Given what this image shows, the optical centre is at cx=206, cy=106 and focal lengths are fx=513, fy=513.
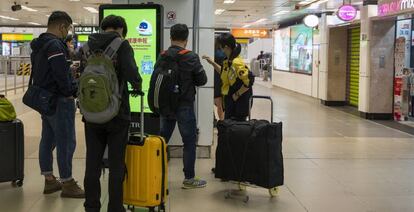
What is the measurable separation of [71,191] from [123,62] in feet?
5.16

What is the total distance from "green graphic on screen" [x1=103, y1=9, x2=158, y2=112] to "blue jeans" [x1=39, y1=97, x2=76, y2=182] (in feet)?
3.40

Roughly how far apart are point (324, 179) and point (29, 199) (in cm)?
299

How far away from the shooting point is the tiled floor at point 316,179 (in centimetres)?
446

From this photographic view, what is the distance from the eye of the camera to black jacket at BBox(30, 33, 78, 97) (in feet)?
13.9

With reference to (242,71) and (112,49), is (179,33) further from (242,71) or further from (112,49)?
(112,49)

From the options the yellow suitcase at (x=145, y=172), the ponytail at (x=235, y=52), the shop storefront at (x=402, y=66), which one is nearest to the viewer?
the yellow suitcase at (x=145, y=172)

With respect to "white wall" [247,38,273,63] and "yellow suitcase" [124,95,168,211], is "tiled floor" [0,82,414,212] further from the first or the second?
"white wall" [247,38,273,63]

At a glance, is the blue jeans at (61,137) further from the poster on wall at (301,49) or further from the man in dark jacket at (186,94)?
the poster on wall at (301,49)

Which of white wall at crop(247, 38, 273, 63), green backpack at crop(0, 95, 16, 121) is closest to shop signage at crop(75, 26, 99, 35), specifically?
green backpack at crop(0, 95, 16, 121)

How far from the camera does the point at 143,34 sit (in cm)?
538

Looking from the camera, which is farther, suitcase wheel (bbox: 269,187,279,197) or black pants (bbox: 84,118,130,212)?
suitcase wheel (bbox: 269,187,279,197)

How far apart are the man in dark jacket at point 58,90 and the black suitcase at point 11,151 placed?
373 mm

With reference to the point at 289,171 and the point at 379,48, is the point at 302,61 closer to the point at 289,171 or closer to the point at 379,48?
the point at 379,48

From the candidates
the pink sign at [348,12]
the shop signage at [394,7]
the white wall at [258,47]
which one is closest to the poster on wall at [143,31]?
the shop signage at [394,7]
